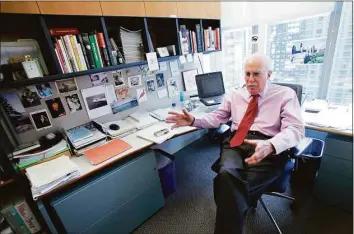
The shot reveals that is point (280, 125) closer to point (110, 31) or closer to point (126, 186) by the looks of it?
point (126, 186)

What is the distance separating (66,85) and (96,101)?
0.28m

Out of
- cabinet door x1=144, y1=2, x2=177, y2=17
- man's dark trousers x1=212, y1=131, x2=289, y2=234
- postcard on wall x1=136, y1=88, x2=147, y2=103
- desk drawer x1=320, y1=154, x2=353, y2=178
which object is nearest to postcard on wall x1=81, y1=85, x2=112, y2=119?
postcard on wall x1=136, y1=88, x2=147, y2=103

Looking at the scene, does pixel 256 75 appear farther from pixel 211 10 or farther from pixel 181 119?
pixel 211 10

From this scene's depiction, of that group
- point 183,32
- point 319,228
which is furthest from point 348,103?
point 183,32

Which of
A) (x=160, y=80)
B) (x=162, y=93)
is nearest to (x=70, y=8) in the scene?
(x=160, y=80)

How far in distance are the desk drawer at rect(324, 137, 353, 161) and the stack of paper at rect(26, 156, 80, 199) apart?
186 cm

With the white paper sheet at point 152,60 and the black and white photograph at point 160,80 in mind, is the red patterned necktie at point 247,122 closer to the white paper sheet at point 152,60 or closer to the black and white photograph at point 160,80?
the white paper sheet at point 152,60

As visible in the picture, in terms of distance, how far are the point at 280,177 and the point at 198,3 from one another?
188cm

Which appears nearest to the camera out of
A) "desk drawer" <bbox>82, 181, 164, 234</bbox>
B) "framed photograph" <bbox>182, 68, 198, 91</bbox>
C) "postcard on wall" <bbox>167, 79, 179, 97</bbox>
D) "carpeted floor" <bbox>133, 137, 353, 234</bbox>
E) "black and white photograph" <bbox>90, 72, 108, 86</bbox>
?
"desk drawer" <bbox>82, 181, 164, 234</bbox>

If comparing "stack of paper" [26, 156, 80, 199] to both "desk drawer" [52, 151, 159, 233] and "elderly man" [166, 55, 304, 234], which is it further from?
"elderly man" [166, 55, 304, 234]

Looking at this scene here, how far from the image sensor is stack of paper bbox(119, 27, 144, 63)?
158 centimetres

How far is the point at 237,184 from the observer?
1095 mm

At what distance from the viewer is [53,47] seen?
3.94 feet

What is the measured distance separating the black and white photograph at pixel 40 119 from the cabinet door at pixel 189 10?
1517 mm
